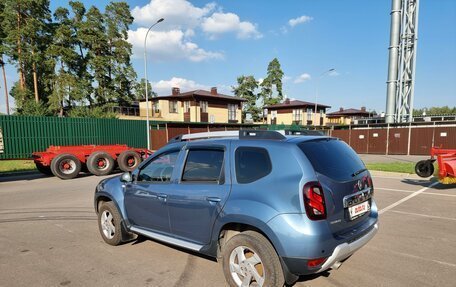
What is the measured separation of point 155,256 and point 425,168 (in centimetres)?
1031

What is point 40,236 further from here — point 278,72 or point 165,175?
point 278,72

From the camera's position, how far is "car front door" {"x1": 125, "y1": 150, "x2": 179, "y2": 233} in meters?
3.73

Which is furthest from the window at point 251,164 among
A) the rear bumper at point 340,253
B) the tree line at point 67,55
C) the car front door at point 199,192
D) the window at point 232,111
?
the window at point 232,111

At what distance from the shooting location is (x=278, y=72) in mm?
64125

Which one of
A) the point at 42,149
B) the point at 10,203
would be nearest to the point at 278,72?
the point at 42,149

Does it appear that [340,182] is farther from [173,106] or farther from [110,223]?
[173,106]

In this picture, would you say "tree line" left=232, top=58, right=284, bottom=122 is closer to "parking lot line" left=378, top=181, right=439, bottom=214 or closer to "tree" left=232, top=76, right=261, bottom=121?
"tree" left=232, top=76, right=261, bottom=121

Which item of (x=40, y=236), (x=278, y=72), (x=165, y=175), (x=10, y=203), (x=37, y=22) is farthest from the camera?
(x=278, y=72)

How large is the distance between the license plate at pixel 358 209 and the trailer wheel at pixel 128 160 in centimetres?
1127

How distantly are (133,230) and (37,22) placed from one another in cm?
3739

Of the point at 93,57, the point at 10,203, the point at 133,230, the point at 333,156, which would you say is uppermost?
A: the point at 93,57

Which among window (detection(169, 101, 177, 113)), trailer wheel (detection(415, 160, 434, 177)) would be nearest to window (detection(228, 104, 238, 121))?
window (detection(169, 101, 177, 113))

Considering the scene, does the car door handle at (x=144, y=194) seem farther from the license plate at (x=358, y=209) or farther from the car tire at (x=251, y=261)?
the license plate at (x=358, y=209)

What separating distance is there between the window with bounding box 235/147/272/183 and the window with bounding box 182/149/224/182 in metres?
0.26
